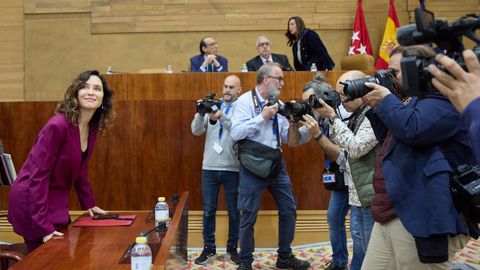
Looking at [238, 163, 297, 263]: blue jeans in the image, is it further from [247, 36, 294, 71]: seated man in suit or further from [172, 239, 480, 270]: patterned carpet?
[247, 36, 294, 71]: seated man in suit

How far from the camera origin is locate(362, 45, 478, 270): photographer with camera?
5.57 feet

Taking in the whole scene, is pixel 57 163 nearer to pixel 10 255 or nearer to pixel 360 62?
pixel 10 255

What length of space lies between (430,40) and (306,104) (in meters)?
1.73

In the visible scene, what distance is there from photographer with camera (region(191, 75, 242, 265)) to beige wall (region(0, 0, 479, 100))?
300 cm

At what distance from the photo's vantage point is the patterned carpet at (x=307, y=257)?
3777 mm

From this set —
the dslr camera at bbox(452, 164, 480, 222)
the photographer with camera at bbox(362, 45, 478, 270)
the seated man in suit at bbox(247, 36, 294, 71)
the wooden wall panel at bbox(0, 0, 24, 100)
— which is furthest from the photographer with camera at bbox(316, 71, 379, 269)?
the wooden wall panel at bbox(0, 0, 24, 100)

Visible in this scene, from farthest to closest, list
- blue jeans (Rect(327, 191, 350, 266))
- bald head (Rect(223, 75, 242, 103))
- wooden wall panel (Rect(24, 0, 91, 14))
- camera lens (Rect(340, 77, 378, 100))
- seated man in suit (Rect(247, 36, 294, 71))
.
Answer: wooden wall panel (Rect(24, 0, 91, 14))
seated man in suit (Rect(247, 36, 294, 71))
bald head (Rect(223, 75, 242, 103))
blue jeans (Rect(327, 191, 350, 266))
camera lens (Rect(340, 77, 378, 100))

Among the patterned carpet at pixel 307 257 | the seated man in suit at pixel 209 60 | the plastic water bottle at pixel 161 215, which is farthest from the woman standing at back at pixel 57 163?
the seated man in suit at pixel 209 60

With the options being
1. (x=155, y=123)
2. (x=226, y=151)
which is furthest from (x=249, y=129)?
(x=155, y=123)

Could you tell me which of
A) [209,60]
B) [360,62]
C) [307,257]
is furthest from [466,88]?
[209,60]

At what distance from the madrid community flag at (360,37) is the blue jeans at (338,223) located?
11.9 feet

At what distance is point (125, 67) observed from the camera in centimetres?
683

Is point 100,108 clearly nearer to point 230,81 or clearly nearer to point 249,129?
point 249,129

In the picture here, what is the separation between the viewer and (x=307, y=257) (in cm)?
399
